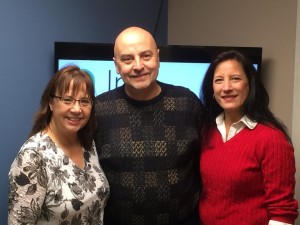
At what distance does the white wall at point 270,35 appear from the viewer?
76.9 inches

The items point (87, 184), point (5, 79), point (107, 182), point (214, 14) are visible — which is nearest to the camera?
point (87, 184)

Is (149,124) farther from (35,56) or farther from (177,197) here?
(35,56)

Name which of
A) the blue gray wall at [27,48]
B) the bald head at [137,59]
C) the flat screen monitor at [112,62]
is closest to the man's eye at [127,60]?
the bald head at [137,59]

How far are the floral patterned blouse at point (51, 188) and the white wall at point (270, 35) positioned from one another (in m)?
1.00

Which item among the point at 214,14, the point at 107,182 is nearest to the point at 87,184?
the point at 107,182

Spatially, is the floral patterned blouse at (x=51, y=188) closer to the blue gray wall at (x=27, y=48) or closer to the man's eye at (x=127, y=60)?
the man's eye at (x=127, y=60)

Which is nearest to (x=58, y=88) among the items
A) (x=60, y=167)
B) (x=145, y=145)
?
(x=60, y=167)

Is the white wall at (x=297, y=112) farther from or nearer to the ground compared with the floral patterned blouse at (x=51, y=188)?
farther from the ground

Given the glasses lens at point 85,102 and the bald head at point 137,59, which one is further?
the bald head at point 137,59

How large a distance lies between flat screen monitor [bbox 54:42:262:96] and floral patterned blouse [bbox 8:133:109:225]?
2.62ft

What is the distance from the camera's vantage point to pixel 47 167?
1420 mm

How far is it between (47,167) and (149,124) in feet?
1.59

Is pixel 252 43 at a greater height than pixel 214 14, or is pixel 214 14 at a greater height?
pixel 214 14

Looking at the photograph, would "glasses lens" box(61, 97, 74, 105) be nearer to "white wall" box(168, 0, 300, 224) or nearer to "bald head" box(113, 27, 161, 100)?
"bald head" box(113, 27, 161, 100)
